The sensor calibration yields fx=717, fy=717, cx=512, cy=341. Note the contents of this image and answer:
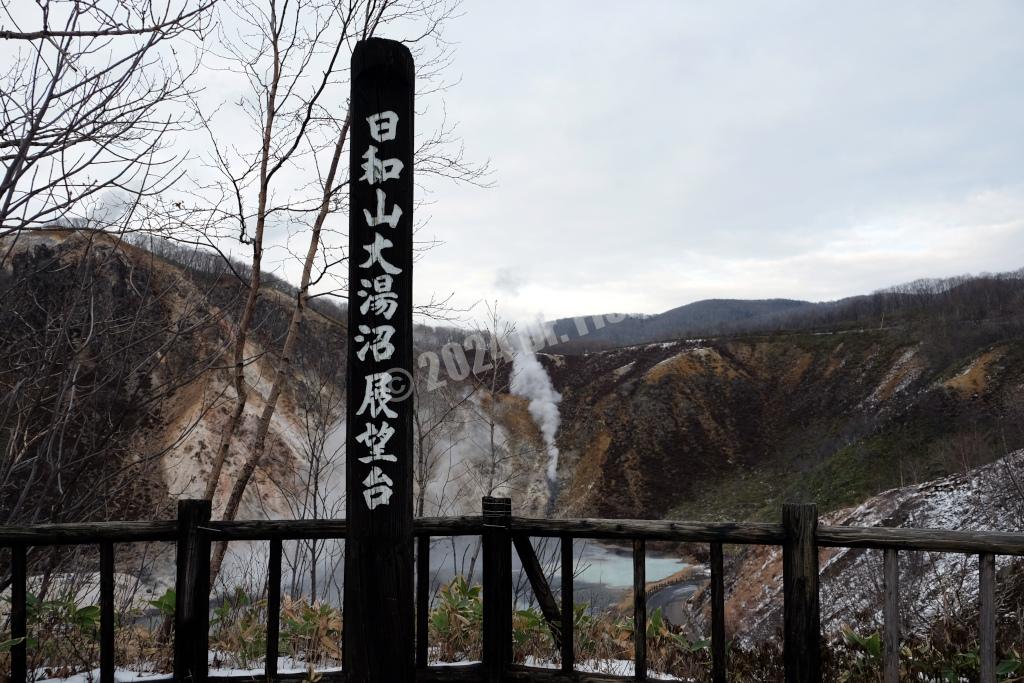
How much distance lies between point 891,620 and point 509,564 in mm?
2061

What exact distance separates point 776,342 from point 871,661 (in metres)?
40.9

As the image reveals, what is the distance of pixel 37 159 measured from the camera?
3062mm

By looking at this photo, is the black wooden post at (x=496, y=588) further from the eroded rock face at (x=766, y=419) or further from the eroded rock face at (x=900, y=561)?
the eroded rock face at (x=766, y=419)

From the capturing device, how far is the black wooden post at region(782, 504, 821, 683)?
3.75 m

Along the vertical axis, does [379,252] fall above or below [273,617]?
above

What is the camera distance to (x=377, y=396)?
357cm

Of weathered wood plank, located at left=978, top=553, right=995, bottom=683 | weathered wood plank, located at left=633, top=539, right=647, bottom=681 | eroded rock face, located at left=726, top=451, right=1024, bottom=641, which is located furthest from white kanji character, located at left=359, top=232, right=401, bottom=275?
eroded rock face, located at left=726, top=451, right=1024, bottom=641

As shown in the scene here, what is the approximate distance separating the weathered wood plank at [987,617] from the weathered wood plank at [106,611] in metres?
4.52

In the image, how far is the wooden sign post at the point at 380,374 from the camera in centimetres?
355

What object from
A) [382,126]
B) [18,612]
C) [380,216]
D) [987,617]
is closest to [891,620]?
[987,617]

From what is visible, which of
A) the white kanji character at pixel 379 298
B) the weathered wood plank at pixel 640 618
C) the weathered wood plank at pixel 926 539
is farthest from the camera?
the weathered wood plank at pixel 640 618

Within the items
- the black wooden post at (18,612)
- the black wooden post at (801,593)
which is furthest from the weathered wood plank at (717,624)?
the black wooden post at (18,612)

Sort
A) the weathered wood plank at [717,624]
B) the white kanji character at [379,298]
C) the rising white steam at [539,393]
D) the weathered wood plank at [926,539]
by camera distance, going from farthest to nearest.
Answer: the rising white steam at [539,393] < the weathered wood plank at [717,624] < the white kanji character at [379,298] < the weathered wood plank at [926,539]

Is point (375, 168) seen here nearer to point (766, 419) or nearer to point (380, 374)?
point (380, 374)
